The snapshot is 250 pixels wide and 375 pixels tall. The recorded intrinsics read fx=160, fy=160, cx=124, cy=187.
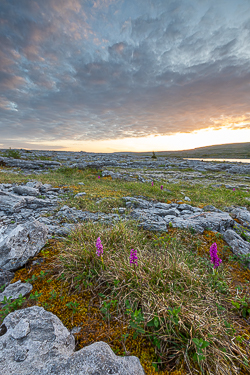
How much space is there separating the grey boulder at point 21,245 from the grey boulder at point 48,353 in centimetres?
130

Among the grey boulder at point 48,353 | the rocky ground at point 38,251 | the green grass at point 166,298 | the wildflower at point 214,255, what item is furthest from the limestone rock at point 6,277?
the wildflower at point 214,255

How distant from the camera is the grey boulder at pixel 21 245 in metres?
3.24

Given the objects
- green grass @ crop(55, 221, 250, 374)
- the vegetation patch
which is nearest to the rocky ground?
the vegetation patch

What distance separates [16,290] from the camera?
109 inches

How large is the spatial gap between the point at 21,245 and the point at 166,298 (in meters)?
3.11

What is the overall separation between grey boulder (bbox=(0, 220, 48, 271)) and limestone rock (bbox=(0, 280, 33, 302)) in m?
0.44

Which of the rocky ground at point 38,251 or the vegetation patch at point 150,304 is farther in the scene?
the vegetation patch at point 150,304

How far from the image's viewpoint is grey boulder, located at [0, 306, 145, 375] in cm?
164

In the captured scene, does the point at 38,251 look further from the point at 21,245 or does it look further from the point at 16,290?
the point at 16,290

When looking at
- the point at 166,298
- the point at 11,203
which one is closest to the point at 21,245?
the point at 166,298

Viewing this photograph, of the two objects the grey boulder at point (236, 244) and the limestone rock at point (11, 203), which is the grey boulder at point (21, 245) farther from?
the grey boulder at point (236, 244)

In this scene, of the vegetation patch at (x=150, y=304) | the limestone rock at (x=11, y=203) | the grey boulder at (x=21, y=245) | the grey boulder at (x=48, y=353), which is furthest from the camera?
the limestone rock at (x=11, y=203)

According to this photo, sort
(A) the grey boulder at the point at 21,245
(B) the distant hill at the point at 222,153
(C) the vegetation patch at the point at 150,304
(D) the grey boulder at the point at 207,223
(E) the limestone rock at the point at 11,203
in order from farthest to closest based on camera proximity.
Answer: (B) the distant hill at the point at 222,153, (E) the limestone rock at the point at 11,203, (D) the grey boulder at the point at 207,223, (A) the grey boulder at the point at 21,245, (C) the vegetation patch at the point at 150,304

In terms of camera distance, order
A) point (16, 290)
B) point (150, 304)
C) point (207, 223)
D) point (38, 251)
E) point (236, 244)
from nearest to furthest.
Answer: point (150, 304) → point (16, 290) → point (38, 251) → point (236, 244) → point (207, 223)
